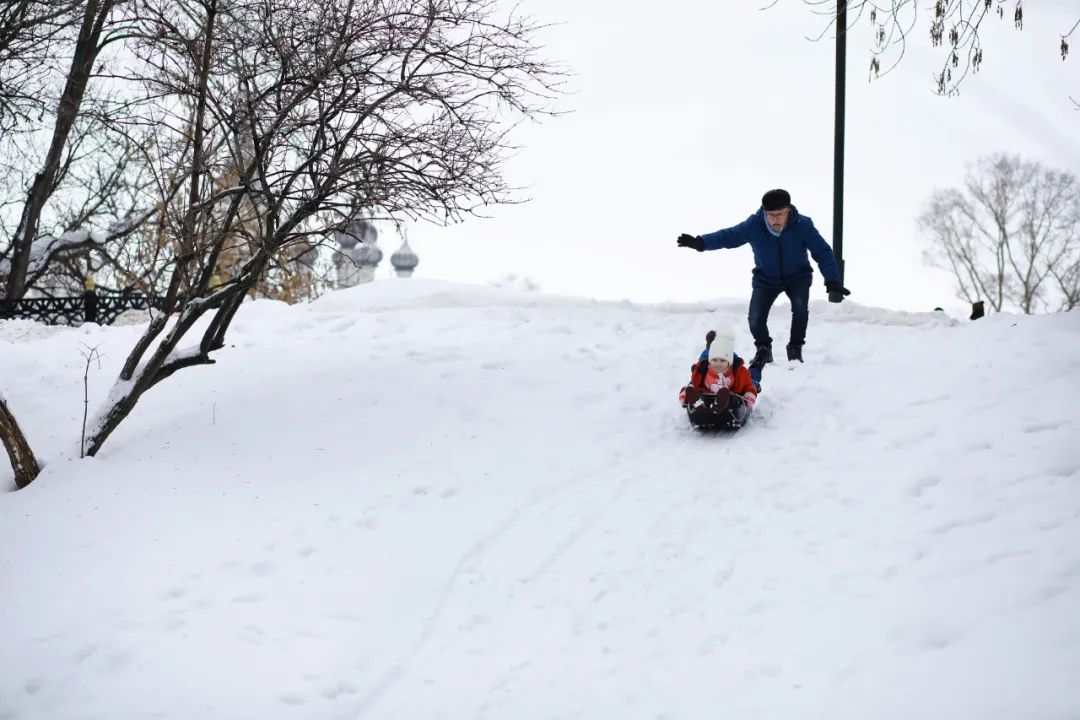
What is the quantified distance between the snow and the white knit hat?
2.28ft

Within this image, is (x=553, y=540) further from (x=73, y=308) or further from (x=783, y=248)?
(x=73, y=308)

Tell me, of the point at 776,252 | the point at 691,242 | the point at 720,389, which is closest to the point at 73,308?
the point at 691,242

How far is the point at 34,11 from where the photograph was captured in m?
10.4

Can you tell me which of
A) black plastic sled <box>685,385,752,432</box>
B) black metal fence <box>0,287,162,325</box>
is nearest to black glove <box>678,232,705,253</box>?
black plastic sled <box>685,385,752,432</box>

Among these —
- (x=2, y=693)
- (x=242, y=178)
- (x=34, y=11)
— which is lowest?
(x=2, y=693)

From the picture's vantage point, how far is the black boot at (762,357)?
9.63 meters

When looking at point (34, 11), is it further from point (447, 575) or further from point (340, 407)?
point (447, 575)

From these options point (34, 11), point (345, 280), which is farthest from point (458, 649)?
point (345, 280)

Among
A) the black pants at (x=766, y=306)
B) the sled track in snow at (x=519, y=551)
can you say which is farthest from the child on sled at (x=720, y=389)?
the black pants at (x=766, y=306)

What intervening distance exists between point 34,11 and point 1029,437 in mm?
10301

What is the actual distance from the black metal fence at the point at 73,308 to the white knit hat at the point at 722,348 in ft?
31.5

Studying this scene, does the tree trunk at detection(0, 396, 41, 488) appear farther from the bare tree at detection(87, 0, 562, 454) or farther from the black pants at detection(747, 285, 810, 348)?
the black pants at detection(747, 285, 810, 348)

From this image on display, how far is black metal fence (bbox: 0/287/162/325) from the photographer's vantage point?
49.9ft

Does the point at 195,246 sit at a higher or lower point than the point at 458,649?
higher
